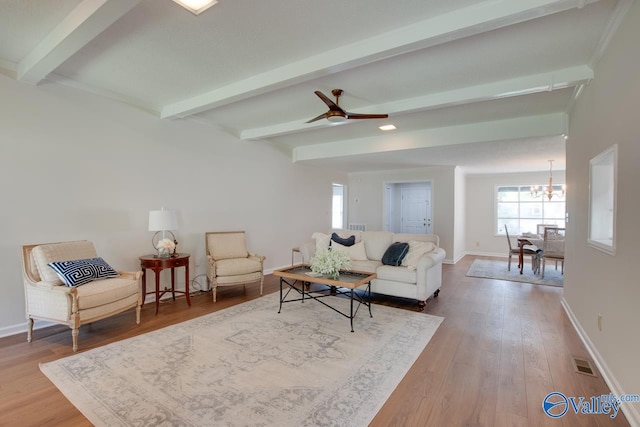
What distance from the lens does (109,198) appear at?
Answer: 3783mm

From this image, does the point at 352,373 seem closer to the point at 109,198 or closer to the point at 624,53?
the point at 624,53

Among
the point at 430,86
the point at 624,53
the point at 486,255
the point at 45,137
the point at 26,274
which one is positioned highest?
the point at 430,86

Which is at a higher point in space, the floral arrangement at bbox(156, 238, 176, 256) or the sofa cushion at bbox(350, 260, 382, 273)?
the floral arrangement at bbox(156, 238, 176, 256)

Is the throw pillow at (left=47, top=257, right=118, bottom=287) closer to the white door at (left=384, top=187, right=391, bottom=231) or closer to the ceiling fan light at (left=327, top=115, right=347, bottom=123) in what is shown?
the ceiling fan light at (left=327, top=115, right=347, bottom=123)

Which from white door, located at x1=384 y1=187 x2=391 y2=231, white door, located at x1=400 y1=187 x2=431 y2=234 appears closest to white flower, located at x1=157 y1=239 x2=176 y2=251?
white door, located at x1=384 y1=187 x2=391 y2=231

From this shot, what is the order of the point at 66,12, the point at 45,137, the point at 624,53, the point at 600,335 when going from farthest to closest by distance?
the point at 45,137
the point at 600,335
the point at 66,12
the point at 624,53

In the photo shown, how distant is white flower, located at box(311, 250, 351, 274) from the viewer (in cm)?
349

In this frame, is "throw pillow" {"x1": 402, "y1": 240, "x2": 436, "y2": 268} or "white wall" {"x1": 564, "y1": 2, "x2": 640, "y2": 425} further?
"throw pillow" {"x1": 402, "y1": 240, "x2": 436, "y2": 268}

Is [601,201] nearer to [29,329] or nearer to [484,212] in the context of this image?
[29,329]

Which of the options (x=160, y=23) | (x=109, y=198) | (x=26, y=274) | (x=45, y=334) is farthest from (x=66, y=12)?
(x=45, y=334)

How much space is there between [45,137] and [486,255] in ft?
31.2

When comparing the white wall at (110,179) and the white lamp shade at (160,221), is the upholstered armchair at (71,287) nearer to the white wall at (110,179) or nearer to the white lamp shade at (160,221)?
the white wall at (110,179)

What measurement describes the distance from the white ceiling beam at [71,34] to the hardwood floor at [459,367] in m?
2.54

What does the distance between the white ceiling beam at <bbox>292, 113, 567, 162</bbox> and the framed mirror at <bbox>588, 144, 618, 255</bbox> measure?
1694mm
